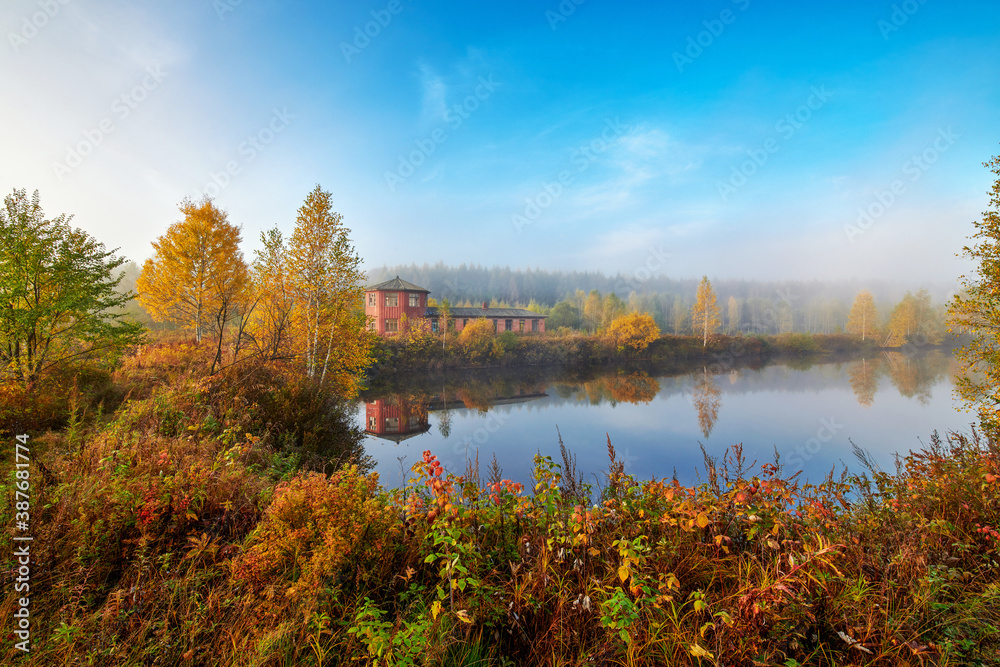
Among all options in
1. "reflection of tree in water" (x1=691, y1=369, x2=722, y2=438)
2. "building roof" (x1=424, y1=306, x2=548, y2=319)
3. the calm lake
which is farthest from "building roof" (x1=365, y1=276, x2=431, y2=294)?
"reflection of tree in water" (x1=691, y1=369, x2=722, y2=438)

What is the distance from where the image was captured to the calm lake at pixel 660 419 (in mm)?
10664

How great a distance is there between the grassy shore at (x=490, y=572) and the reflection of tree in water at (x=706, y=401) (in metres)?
10.6

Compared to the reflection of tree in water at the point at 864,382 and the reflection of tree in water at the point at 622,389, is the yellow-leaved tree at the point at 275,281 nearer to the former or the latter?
the reflection of tree in water at the point at 622,389

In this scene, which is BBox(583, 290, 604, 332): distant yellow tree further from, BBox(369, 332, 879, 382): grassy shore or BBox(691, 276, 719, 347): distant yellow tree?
BBox(369, 332, 879, 382): grassy shore

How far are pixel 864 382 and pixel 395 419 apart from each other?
2869 cm

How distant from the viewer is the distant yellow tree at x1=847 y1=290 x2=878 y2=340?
52375 mm

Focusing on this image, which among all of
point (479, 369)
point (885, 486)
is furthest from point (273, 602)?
point (479, 369)

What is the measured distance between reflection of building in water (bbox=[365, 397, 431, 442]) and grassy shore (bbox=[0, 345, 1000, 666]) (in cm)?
1027

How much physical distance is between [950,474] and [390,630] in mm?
6072

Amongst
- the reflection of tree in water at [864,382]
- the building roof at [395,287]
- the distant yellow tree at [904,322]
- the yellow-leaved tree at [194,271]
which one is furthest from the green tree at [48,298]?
the distant yellow tree at [904,322]

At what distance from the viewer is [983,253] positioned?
7.53 m

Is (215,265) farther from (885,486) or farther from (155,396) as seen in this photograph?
(885,486)

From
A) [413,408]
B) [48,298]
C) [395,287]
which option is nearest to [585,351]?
[395,287]

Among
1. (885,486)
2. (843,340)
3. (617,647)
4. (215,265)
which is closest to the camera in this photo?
(617,647)
